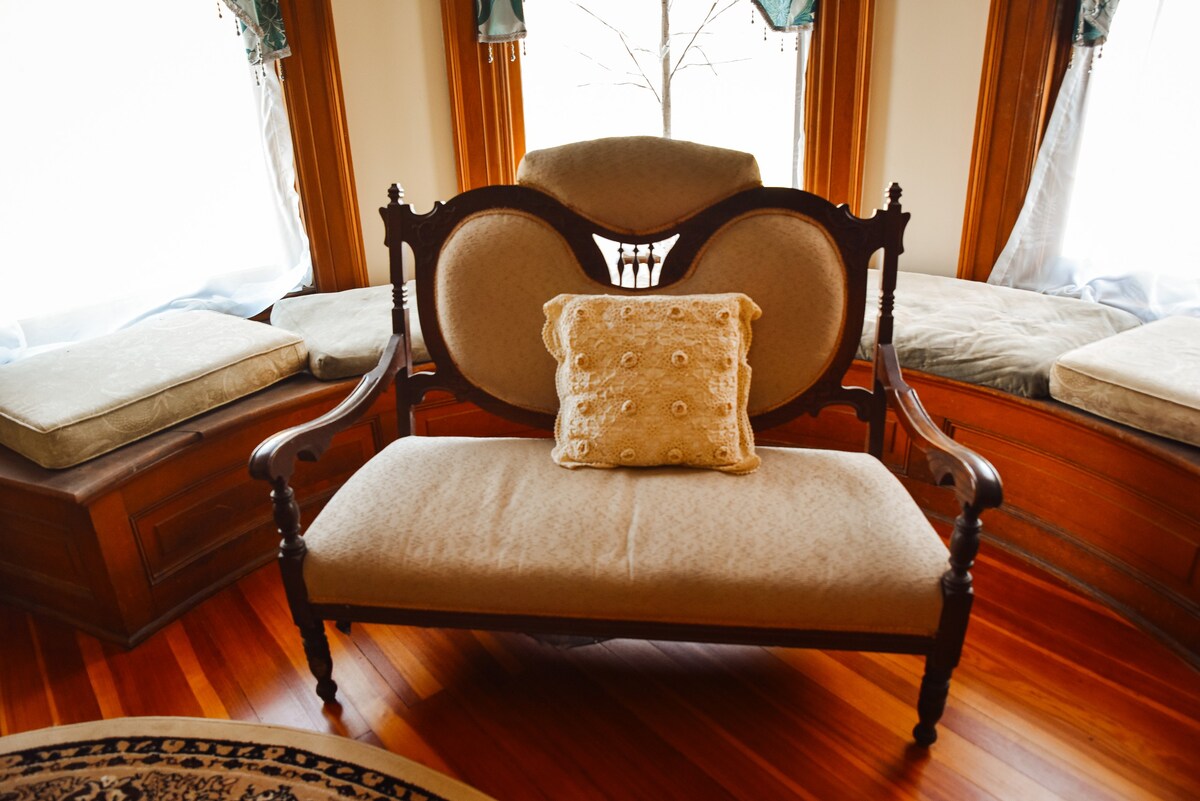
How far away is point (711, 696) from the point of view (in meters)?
1.50

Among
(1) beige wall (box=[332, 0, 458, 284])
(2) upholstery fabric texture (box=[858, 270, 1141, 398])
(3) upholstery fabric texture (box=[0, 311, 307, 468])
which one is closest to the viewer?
(3) upholstery fabric texture (box=[0, 311, 307, 468])

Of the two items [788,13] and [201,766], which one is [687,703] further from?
[788,13]

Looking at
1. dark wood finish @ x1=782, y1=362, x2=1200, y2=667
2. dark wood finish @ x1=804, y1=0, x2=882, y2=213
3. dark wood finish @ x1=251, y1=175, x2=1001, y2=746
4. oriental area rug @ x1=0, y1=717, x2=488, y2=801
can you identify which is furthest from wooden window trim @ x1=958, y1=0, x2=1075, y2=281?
oriental area rug @ x1=0, y1=717, x2=488, y2=801

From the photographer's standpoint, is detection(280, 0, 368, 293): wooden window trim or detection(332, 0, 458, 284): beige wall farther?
detection(332, 0, 458, 284): beige wall

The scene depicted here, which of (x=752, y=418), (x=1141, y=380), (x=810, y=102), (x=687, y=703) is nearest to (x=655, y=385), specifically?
(x=752, y=418)

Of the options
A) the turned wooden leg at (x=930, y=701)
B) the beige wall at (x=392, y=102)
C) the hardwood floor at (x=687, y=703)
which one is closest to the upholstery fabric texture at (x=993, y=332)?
the hardwood floor at (x=687, y=703)

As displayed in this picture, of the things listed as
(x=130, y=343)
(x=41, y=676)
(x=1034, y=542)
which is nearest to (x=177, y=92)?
(x=130, y=343)

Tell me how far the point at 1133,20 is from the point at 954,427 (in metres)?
1.41

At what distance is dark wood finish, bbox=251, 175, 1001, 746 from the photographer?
1.22 metres

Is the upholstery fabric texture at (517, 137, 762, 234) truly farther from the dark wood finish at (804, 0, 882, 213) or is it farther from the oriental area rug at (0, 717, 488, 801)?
the dark wood finish at (804, 0, 882, 213)

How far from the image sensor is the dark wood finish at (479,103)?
279 cm

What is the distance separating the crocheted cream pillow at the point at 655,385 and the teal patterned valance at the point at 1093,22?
67.3 inches

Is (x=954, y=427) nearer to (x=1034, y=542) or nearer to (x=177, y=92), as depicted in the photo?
(x=1034, y=542)

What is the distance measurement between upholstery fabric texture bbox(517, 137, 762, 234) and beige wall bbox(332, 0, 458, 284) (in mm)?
1366
